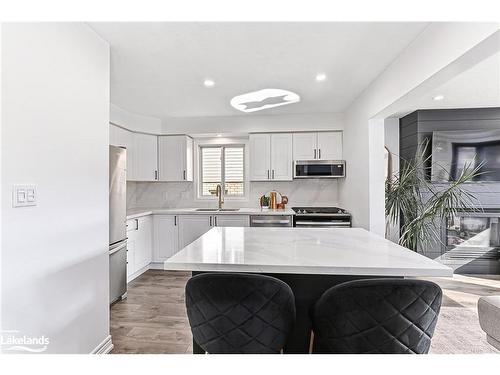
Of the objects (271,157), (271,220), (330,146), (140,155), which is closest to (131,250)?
(140,155)

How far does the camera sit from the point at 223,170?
5.04 meters

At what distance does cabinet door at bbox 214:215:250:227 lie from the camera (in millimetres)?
4191

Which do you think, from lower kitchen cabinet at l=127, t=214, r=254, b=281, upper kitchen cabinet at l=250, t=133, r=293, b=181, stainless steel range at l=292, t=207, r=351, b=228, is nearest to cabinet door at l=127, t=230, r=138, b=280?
lower kitchen cabinet at l=127, t=214, r=254, b=281

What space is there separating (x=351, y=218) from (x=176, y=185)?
301cm

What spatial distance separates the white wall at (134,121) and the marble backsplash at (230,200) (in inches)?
39.9

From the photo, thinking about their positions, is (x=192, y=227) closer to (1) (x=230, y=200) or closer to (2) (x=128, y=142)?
(1) (x=230, y=200)

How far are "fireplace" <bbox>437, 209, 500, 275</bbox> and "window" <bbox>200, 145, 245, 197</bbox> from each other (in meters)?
3.23

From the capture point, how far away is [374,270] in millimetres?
1274

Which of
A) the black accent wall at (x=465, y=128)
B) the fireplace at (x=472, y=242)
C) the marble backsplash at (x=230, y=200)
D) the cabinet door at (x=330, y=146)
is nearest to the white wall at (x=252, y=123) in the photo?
the cabinet door at (x=330, y=146)

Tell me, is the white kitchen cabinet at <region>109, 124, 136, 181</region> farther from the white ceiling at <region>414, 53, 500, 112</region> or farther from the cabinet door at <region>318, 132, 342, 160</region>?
the white ceiling at <region>414, 53, 500, 112</region>

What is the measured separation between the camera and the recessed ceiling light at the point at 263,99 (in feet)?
11.5
